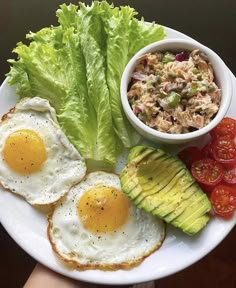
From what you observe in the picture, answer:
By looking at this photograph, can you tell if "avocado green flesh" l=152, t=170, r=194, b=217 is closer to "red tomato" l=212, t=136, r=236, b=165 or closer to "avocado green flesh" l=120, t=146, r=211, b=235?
"avocado green flesh" l=120, t=146, r=211, b=235

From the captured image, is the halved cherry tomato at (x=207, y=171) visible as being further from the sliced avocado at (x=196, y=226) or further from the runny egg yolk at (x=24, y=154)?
the runny egg yolk at (x=24, y=154)

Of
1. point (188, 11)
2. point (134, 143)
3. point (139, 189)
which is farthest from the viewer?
point (188, 11)

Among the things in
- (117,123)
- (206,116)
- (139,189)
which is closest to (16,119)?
(117,123)

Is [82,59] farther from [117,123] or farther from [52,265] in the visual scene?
[52,265]

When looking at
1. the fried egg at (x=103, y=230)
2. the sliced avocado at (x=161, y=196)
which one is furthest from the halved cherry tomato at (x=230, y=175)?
the fried egg at (x=103, y=230)

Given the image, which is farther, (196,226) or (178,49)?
(178,49)

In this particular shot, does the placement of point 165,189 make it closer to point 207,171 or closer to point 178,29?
point 207,171

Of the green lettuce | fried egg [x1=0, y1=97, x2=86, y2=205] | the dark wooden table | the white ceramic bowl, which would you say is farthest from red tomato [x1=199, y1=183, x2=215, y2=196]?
the dark wooden table

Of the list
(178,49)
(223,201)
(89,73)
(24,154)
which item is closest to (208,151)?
(223,201)
